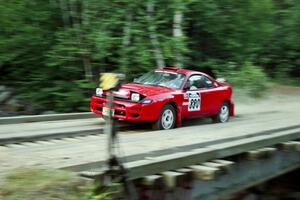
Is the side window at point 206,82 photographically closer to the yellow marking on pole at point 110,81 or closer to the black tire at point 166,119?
the black tire at point 166,119

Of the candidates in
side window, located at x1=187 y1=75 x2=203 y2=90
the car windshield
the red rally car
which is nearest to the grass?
the red rally car

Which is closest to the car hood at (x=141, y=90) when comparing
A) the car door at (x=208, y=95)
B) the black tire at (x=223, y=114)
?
the car door at (x=208, y=95)

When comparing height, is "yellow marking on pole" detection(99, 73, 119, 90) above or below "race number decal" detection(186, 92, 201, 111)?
above

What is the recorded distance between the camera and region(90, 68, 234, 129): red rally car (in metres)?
11.5

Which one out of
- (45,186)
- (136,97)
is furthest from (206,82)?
(45,186)

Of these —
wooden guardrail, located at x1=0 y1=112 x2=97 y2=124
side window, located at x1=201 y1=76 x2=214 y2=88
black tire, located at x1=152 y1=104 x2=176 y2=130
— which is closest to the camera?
black tire, located at x1=152 y1=104 x2=176 y2=130

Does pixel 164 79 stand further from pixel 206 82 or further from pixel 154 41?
pixel 154 41

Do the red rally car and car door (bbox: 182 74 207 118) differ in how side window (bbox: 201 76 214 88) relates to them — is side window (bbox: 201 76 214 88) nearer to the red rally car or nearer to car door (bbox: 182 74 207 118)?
the red rally car

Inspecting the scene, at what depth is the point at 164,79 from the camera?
1286cm

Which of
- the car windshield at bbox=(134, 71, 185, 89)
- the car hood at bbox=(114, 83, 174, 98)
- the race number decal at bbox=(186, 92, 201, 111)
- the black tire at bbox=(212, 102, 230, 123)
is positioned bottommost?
the black tire at bbox=(212, 102, 230, 123)

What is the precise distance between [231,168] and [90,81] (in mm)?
9527

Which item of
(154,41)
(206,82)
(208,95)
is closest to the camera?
(208,95)

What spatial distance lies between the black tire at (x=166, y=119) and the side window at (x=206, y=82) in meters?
1.54

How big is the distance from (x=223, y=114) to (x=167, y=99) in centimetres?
316
